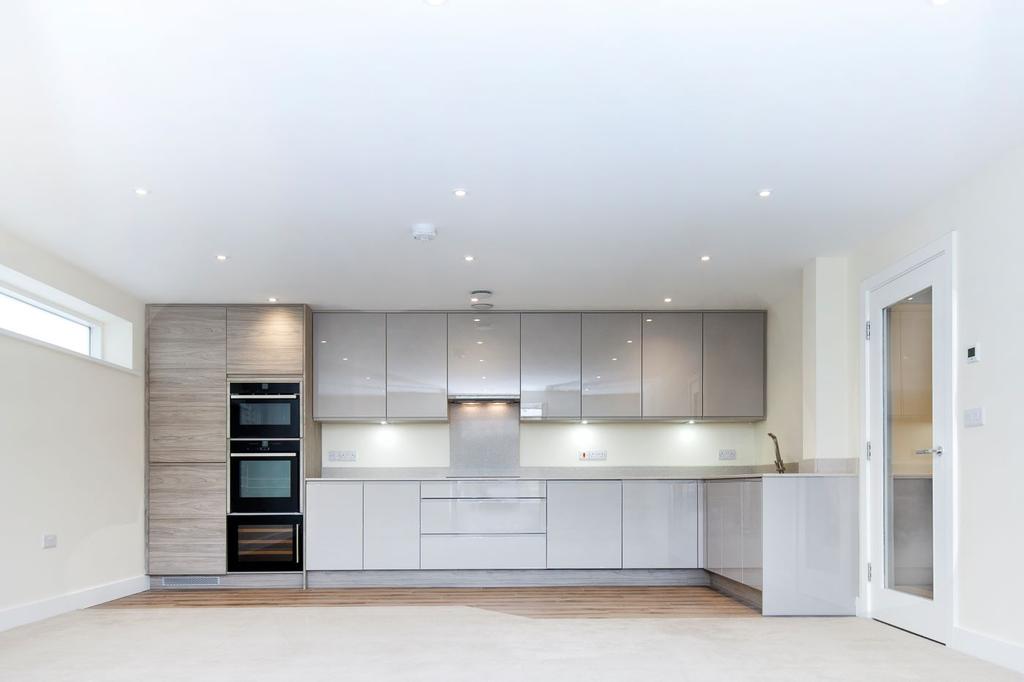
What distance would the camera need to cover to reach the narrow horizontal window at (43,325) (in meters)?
5.59

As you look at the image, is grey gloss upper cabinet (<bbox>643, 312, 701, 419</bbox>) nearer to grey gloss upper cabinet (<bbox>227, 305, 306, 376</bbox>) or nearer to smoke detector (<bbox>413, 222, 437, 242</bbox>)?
grey gloss upper cabinet (<bbox>227, 305, 306, 376</bbox>)

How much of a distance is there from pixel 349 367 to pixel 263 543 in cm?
157

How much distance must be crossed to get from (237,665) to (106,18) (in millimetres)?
2796

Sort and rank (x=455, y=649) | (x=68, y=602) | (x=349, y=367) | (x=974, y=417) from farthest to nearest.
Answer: (x=349, y=367) < (x=68, y=602) < (x=455, y=649) < (x=974, y=417)

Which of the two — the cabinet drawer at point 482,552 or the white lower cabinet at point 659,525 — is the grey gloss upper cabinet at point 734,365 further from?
the cabinet drawer at point 482,552

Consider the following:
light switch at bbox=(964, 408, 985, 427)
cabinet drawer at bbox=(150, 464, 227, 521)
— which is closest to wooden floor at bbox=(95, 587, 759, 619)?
cabinet drawer at bbox=(150, 464, 227, 521)

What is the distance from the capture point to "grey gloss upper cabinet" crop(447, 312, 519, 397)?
25.6 feet

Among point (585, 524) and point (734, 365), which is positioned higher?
point (734, 365)

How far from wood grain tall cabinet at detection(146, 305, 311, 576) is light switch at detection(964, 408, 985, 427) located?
4.91 m

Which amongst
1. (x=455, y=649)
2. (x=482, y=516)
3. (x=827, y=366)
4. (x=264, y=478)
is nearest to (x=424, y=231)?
(x=455, y=649)

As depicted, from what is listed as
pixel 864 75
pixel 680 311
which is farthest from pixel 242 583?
pixel 864 75

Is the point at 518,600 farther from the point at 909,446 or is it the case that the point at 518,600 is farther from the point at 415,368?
the point at 909,446

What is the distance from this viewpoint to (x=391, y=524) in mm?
7332

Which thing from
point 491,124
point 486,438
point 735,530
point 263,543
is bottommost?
point 263,543
